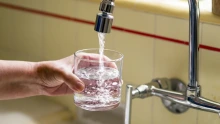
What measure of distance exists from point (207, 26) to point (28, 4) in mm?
642

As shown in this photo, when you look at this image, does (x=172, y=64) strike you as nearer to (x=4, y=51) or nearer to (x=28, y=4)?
(x=28, y=4)

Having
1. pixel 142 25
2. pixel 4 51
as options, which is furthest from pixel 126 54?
pixel 4 51

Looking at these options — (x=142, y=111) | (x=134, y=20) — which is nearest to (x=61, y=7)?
(x=134, y=20)

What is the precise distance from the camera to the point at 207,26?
1041 millimetres

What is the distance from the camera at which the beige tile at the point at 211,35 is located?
3.38ft

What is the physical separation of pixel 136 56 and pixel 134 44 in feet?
0.10

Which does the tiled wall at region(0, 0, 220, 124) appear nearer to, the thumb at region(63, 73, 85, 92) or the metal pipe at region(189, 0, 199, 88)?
the metal pipe at region(189, 0, 199, 88)

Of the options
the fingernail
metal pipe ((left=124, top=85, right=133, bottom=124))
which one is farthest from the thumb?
metal pipe ((left=124, top=85, right=133, bottom=124))

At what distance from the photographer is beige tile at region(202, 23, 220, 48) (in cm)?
103

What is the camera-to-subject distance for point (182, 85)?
1117 millimetres

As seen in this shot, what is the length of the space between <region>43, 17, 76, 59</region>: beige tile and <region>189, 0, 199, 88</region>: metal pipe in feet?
1.62

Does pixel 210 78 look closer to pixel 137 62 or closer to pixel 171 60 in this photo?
pixel 171 60

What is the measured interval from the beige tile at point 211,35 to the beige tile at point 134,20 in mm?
144

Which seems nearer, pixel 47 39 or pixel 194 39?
pixel 194 39
